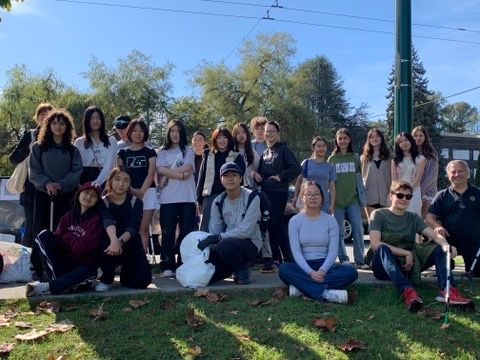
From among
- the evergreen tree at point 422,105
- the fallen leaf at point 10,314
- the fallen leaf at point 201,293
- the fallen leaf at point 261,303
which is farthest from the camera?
the evergreen tree at point 422,105

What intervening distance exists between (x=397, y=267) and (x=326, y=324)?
4.20ft

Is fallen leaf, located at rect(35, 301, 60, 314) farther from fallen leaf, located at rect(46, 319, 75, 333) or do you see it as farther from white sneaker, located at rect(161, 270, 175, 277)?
white sneaker, located at rect(161, 270, 175, 277)

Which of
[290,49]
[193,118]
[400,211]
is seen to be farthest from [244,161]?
[290,49]

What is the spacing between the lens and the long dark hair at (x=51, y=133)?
5961mm

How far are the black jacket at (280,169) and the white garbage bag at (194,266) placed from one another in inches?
52.6

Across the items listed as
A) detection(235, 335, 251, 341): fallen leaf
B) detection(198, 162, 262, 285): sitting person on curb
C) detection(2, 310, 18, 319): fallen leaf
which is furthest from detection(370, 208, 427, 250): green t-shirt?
detection(2, 310, 18, 319): fallen leaf

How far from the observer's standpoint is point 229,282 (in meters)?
5.95

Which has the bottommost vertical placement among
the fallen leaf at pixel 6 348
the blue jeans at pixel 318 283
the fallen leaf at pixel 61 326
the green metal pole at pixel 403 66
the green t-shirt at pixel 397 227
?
the fallen leaf at pixel 6 348

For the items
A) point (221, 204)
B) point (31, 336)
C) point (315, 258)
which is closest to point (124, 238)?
point (221, 204)

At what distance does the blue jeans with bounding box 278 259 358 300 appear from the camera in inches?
204

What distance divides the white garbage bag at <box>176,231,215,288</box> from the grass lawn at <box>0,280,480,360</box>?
0.94ft

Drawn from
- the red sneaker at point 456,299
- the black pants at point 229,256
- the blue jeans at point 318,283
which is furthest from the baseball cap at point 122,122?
the red sneaker at point 456,299

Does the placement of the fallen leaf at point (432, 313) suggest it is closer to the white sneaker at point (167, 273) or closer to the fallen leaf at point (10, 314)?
the white sneaker at point (167, 273)

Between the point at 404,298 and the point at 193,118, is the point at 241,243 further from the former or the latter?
the point at 193,118
